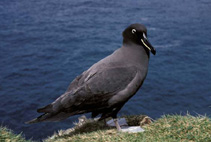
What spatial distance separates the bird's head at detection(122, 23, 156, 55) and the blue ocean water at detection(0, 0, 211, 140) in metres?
21.7

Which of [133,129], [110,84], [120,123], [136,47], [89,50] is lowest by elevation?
[89,50]

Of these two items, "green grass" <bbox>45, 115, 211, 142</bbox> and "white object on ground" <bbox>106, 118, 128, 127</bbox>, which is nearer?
"green grass" <bbox>45, 115, 211, 142</bbox>

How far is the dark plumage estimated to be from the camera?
7516 millimetres

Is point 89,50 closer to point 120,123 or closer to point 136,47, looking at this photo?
point 120,123

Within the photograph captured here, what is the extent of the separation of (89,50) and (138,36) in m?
37.2

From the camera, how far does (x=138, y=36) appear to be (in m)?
7.97

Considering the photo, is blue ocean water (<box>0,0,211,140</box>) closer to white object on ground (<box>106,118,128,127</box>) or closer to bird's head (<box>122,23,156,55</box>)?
white object on ground (<box>106,118,128,127</box>)

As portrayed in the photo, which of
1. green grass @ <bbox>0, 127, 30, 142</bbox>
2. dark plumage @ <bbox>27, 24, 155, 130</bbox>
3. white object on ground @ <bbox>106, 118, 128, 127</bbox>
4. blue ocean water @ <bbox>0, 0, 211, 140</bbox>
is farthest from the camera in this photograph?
blue ocean water @ <bbox>0, 0, 211, 140</bbox>

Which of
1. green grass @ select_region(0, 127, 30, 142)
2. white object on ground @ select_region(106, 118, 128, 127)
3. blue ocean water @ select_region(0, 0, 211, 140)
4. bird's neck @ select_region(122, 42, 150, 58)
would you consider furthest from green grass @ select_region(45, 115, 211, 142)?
blue ocean water @ select_region(0, 0, 211, 140)

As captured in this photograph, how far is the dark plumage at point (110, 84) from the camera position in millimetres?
7516

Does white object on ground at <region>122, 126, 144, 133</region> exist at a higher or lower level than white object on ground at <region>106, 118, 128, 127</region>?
higher

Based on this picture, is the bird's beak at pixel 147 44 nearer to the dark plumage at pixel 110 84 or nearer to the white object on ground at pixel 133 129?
the dark plumage at pixel 110 84

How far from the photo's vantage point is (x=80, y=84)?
777 cm

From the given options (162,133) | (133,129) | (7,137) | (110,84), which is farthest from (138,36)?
(7,137)
